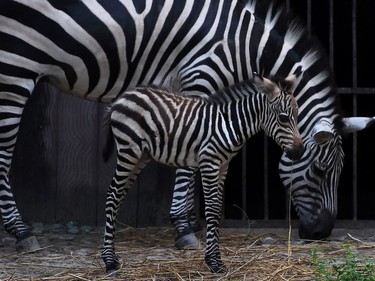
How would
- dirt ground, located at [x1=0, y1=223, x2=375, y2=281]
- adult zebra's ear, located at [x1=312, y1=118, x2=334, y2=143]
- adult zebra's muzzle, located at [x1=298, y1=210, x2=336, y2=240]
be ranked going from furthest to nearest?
adult zebra's muzzle, located at [x1=298, y1=210, x2=336, y2=240] → adult zebra's ear, located at [x1=312, y1=118, x2=334, y2=143] → dirt ground, located at [x1=0, y1=223, x2=375, y2=281]

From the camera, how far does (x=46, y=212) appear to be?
26.0 ft

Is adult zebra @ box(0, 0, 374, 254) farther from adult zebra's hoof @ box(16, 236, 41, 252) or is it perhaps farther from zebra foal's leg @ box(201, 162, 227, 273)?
zebra foal's leg @ box(201, 162, 227, 273)

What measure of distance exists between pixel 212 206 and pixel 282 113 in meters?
0.69

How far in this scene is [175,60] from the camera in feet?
23.2

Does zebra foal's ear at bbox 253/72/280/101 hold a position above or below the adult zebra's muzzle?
above

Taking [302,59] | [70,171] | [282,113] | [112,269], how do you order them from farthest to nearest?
[70,171]
[302,59]
[112,269]
[282,113]

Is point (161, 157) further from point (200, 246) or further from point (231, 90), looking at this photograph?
point (200, 246)

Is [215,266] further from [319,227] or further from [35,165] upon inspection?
[35,165]

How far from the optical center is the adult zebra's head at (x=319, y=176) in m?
6.93

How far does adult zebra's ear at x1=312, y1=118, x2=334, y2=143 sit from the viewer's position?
674 centimetres

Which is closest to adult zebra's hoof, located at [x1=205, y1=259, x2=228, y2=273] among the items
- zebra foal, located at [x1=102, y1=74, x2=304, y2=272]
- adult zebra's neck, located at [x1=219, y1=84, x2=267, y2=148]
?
zebra foal, located at [x1=102, y1=74, x2=304, y2=272]

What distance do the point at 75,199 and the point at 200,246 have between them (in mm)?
1504

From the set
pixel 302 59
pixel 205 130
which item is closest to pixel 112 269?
pixel 205 130

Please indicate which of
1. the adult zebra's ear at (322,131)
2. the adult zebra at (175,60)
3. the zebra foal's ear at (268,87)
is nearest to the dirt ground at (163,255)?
the adult zebra at (175,60)
